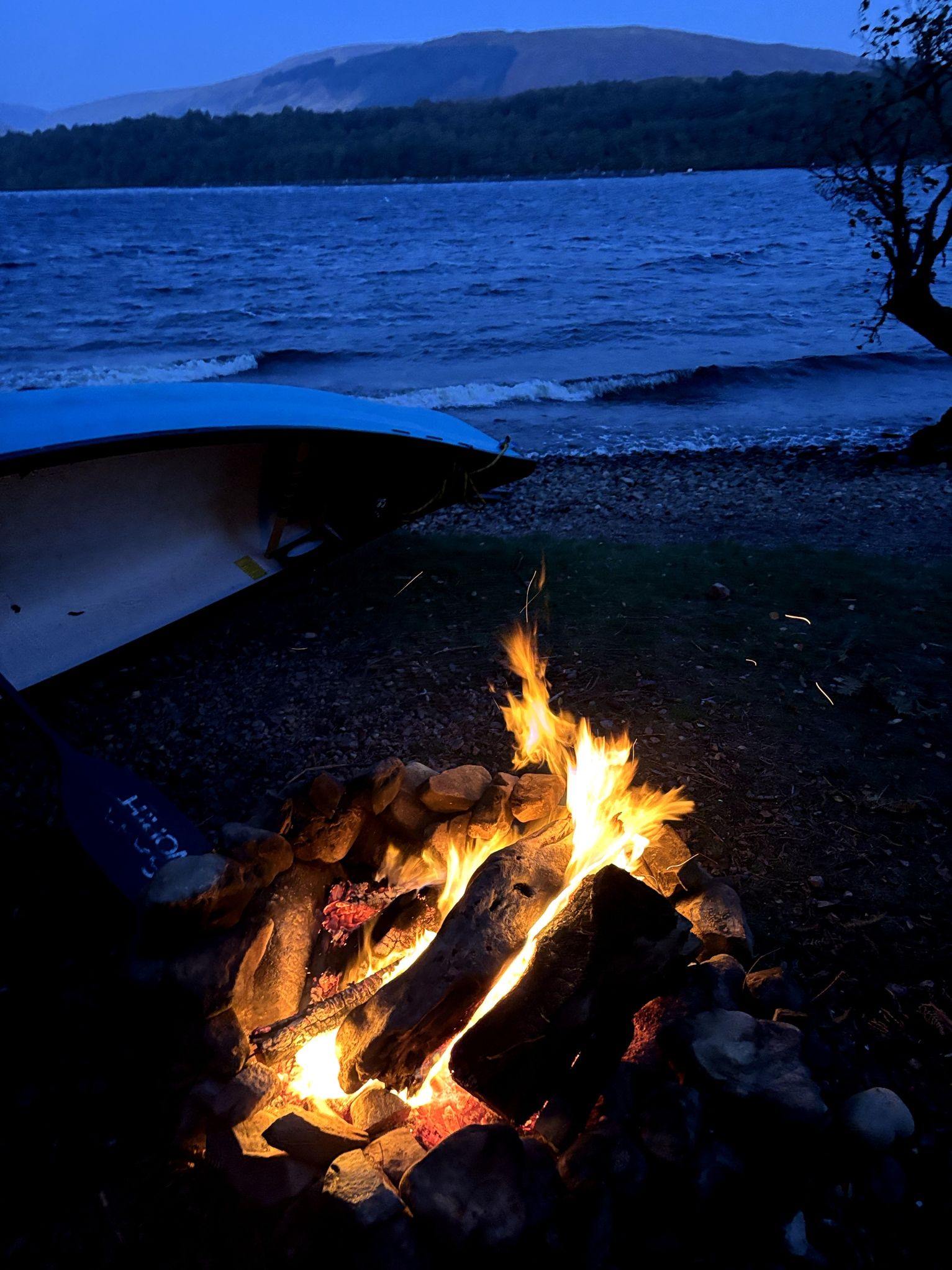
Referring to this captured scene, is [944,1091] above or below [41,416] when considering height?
below

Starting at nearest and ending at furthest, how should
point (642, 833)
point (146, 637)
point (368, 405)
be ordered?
point (642, 833) < point (146, 637) < point (368, 405)

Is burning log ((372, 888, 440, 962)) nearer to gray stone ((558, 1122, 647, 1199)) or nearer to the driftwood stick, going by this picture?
the driftwood stick

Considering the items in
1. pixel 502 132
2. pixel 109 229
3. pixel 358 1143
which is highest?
pixel 502 132

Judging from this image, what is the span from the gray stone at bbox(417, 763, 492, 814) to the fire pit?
0.03 feet

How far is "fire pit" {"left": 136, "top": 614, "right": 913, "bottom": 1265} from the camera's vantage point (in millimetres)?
2256

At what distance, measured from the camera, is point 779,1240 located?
2.33 m

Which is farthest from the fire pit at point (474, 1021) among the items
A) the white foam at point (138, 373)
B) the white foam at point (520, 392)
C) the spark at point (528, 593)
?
the white foam at point (138, 373)

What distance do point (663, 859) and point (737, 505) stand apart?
642 centimetres

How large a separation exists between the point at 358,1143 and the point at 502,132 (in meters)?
154

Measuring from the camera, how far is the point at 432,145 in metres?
124

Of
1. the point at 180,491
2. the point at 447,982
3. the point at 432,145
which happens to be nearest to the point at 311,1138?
the point at 447,982

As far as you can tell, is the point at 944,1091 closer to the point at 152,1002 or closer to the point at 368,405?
the point at 152,1002

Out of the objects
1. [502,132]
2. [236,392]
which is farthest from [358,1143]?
[502,132]

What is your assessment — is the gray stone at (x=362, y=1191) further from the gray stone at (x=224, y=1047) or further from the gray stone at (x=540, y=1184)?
the gray stone at (x=224, y=1047)
